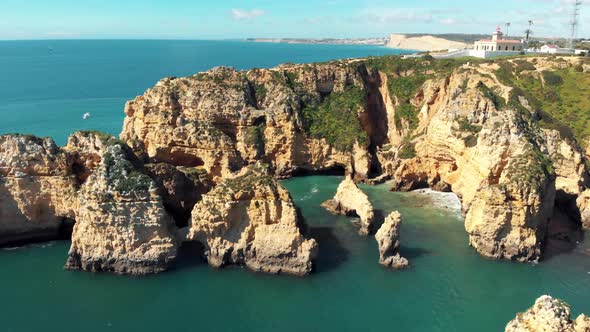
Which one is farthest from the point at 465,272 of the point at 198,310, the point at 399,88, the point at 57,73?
the point at 57,73

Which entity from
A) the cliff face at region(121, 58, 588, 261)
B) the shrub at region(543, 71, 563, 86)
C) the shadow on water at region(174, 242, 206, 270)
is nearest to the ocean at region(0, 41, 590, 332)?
the shadow on water at region(174, 242, 206, 270)

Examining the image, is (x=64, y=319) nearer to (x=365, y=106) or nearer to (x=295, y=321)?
(x=295, y=321)

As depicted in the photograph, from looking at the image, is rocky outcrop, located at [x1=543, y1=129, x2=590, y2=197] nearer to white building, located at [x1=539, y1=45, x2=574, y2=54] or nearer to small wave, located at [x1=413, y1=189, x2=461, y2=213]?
small wave, located at [x1=413, y1=189, x2=461, y2=213]

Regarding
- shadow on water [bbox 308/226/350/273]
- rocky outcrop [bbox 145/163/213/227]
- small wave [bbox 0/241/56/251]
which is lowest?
shadow on water [bbox 308/226/350/273]

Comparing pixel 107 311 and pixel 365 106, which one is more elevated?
pixel 365 106

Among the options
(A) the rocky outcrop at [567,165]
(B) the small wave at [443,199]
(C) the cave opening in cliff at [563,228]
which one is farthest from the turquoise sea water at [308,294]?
(B) the small wave at [443,199]

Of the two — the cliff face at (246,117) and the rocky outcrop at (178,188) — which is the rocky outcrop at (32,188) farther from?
the cliff face at (246,117)
